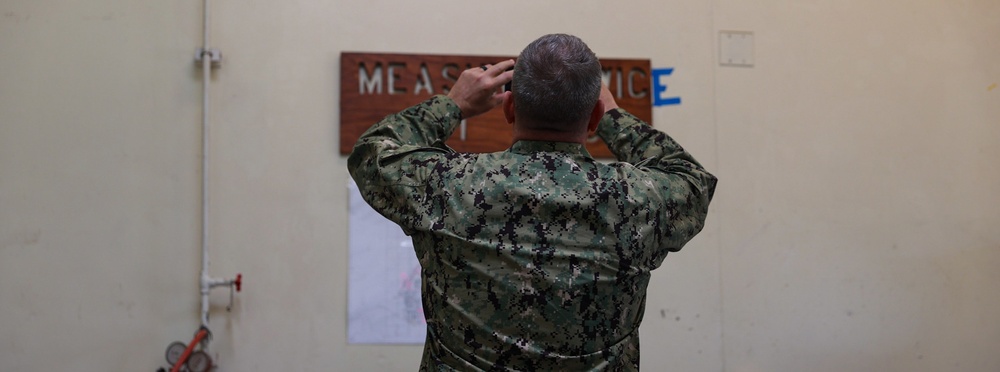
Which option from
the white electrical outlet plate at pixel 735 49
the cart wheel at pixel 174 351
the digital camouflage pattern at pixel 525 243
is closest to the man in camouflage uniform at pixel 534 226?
the digital camouflage pattern at pixel 525 243

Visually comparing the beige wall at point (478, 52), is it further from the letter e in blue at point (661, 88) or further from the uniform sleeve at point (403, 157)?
the uniform sleeve at point (403, 157)

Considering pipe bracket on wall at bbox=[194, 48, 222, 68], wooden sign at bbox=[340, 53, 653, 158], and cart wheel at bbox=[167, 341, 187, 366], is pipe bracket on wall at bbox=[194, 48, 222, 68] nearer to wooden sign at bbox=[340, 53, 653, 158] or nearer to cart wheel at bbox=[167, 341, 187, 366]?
wooden sign at bbox=[340, 53, 653, 158]

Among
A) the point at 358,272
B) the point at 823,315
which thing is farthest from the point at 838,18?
the point at 358,272

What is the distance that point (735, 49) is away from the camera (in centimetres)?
267

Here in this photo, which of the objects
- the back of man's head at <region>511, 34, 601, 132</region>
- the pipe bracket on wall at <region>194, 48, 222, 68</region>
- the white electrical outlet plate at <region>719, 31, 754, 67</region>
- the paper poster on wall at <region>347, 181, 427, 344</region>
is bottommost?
the paper poster on wall at <region>347, 181, 427, 344</region>

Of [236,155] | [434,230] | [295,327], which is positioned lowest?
[295,327]

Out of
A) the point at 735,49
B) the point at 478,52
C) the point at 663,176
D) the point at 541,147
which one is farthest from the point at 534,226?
the point at 735,49

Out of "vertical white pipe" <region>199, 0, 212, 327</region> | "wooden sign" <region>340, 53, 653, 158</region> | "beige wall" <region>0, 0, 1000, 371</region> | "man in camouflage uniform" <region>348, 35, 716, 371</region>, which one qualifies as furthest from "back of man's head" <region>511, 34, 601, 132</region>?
"vertical white pipe" <region>199, 0, 212, 327</region>

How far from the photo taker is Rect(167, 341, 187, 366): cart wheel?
2348 millimetres

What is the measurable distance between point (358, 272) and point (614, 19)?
1.13 metres

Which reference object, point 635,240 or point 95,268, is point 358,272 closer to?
point 95,268

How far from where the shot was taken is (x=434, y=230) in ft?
3.85

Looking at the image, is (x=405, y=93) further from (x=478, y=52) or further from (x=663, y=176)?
(x=663, y=176)

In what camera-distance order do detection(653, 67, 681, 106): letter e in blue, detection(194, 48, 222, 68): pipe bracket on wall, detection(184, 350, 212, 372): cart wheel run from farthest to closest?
detection(653, 67, 681, 106): letter e in blue
detection(194, 48, 222, 68): pipe bracket on wall
detection(184, 350, 212, 372): cart wheel
